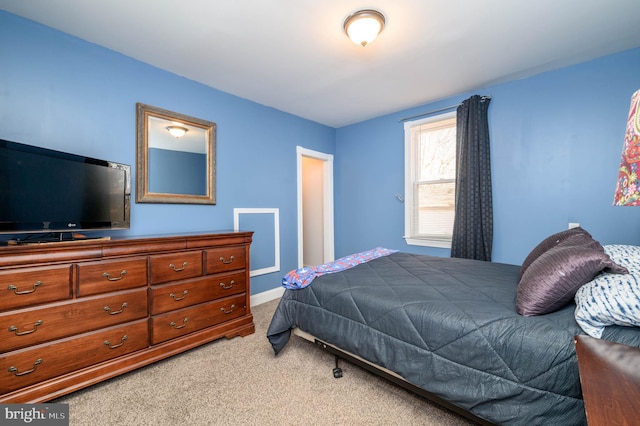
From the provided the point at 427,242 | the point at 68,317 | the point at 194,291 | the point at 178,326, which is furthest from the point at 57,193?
the point at 427,242

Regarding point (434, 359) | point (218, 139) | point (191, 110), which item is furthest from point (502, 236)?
point (191, 110)

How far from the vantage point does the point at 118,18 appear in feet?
6.12

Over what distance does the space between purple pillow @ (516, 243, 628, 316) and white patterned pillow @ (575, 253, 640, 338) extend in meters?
0.04

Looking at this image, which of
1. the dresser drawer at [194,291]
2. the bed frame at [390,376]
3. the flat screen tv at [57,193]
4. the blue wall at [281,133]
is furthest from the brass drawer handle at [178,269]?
the bed frame at [390,376]

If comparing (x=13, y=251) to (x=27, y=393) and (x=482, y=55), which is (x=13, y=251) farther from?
(x=482, y=55)

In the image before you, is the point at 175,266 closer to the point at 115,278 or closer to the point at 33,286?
the point at 115,278

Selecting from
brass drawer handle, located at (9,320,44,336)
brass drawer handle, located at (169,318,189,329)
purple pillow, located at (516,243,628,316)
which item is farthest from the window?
brass drawer handle, located at (9,320,44,336)

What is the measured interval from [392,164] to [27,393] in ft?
12.7

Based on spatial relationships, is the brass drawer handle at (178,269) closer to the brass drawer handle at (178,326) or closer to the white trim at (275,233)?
the brass drawer handle at (178,326)

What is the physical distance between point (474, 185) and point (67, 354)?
372 centimetres

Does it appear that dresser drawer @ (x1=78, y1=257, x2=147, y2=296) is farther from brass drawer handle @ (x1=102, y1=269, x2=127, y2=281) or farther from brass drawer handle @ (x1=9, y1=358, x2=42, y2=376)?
brass drawer handle @ (x1=9, y1=358, x2=42, y2=376)

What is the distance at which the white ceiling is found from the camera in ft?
5.82

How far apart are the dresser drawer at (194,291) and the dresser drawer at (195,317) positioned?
0.05 metres

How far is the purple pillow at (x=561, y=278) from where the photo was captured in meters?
1.13
